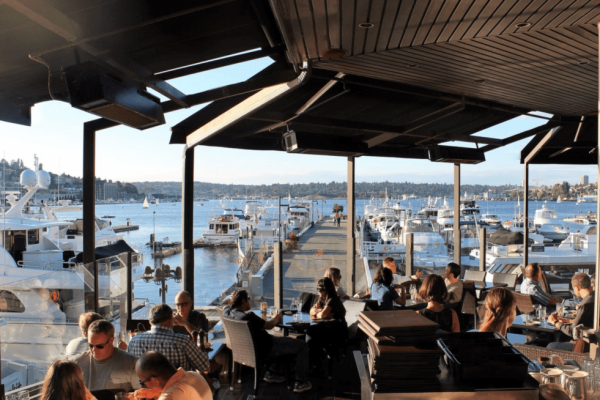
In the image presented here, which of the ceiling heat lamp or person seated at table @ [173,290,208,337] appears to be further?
person seated at table @ [173,290,208,337]

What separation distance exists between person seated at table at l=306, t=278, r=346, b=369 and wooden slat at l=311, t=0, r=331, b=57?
2652 mm

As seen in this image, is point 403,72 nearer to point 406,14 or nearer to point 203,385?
point 406,14

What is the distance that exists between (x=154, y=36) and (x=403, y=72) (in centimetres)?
227

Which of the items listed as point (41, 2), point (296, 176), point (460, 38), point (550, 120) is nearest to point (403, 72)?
point (460, 38)

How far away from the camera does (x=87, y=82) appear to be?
300cm

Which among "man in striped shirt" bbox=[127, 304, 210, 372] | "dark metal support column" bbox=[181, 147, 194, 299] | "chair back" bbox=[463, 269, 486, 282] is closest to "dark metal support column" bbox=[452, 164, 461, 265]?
"chair back" bbox=[463, 269, 486, 282]

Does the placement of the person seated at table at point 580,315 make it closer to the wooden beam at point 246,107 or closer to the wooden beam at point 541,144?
the wooden beam at point 246,107

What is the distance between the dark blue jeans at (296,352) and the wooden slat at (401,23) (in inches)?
122

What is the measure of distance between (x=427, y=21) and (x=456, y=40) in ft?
1.70

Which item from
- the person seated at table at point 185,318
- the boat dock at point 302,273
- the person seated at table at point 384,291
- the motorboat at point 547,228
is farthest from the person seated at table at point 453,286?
the motorboat at point 547,228

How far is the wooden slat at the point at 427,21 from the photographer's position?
9.17 ft

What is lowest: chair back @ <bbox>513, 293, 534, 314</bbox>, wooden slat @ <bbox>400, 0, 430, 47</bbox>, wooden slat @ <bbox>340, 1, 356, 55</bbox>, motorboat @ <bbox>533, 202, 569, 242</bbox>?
motorboat @ <bbox>533, 202, 569, 242</bbox>

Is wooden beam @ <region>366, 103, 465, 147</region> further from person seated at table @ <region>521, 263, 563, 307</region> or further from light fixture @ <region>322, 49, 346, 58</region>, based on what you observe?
light fixture @ <region>322, 49, 346, 58</region>

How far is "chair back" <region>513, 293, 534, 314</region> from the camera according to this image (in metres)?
5.48
